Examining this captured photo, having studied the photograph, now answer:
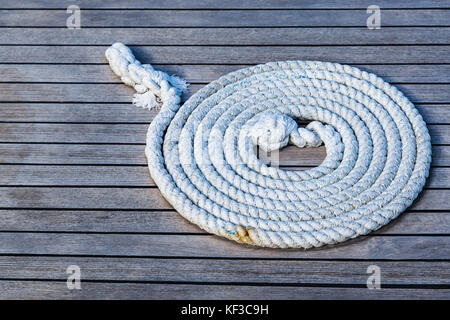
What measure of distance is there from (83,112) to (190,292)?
878mm

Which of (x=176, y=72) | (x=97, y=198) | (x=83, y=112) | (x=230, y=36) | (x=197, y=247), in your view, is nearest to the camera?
(x=197, y=247)

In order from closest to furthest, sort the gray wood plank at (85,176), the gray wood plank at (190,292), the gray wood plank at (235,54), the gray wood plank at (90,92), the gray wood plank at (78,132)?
the gray wood plank at (190,292), the gray wood plank at (85,176), the gray wood plank at (78,132), the gray wood plank at (90,92), the gray wood plank at (235,54)

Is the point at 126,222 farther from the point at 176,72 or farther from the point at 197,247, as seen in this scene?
the point at 176,72

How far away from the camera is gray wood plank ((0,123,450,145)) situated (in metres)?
2.11

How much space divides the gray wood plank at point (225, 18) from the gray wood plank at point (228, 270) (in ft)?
3.87

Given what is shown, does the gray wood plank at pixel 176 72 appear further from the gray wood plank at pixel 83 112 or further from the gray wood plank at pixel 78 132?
the gray wood plank at pixel 78 132

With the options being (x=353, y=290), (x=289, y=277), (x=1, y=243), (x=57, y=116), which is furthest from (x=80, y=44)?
(x=353, y=290)

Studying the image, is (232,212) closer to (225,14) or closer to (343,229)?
(343,229)

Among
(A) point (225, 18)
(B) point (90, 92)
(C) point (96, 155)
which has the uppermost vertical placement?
(A) point (225, 18)

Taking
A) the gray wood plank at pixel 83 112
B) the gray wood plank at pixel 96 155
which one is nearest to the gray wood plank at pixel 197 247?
the gray wood plank at pixel 96 155

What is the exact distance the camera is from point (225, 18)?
2.55m

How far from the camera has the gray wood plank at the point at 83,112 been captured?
7.12ft

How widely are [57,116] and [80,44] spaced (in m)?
0.44

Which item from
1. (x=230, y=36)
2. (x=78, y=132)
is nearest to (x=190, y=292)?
(x=78, y=132)
